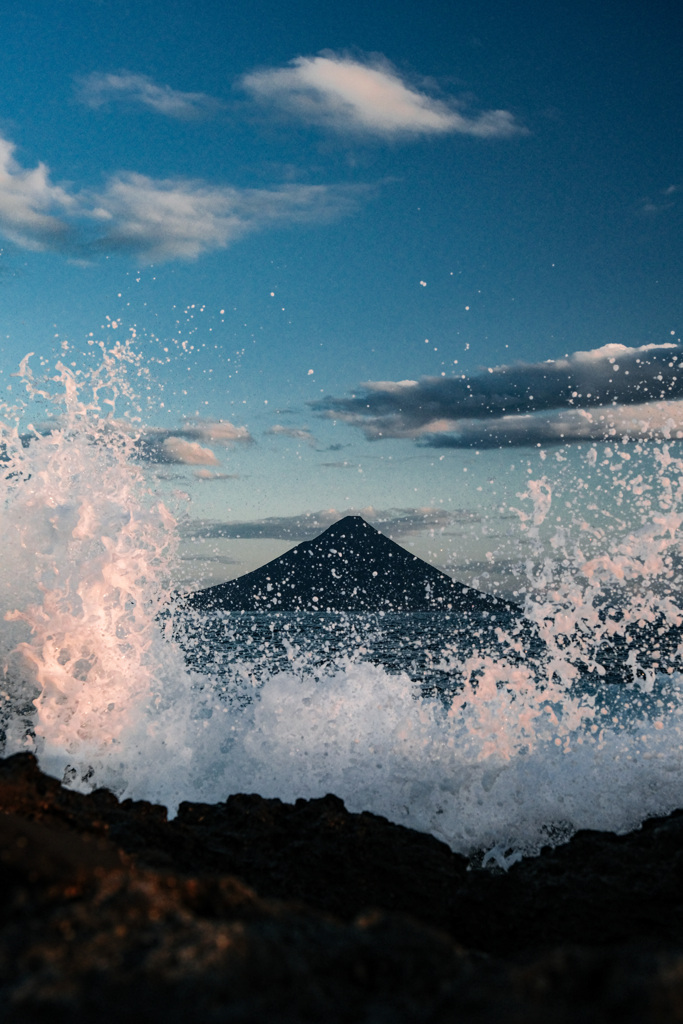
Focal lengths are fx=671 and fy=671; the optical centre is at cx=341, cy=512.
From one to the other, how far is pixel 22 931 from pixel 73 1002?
375 millimetres

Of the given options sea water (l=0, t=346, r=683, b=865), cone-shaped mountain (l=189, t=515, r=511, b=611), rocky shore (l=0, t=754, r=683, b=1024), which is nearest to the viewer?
rocky shore (l=0, t=754, r=683, b=1024)

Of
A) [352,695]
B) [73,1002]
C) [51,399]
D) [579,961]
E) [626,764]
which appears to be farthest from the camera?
[51,399]

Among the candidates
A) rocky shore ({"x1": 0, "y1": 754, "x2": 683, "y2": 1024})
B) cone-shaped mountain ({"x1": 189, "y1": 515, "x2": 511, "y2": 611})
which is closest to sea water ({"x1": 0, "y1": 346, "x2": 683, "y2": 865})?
rocky shore ({"x1": 0, "y1": 754, "x2": 683, "y2": 1024})

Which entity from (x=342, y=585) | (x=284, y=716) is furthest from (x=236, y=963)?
(x=342, y=585)

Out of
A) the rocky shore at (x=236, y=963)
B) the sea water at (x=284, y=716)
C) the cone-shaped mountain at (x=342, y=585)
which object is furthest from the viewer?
the cone-shaped mountain at (x=342, y=585)

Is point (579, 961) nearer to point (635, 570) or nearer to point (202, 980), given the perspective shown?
point (202, 980)

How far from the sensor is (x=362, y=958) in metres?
2.05

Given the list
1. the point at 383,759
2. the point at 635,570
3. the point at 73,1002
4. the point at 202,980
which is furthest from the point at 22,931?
the point at 635,570

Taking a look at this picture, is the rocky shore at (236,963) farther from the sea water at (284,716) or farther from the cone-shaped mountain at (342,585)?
the cone-shaped mountain at (342,585)

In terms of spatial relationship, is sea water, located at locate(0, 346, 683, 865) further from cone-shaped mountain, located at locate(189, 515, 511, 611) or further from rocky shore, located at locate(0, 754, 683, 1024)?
cone-shaped mountain, located at locate(189, 515, 511, 611)

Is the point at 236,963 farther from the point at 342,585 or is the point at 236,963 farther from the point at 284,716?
the point at 342,585

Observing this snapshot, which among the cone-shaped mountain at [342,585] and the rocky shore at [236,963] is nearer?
the rocky shore at [236,963]

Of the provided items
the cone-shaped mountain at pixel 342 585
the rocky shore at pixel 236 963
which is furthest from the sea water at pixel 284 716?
the cone-shaped mountain at pixel 342 585

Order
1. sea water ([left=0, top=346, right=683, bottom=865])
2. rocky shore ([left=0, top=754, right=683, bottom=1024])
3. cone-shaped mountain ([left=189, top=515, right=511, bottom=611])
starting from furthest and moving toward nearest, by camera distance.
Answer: cone-shaped mountain ([left=189, top=515, right=511, bottom=611]) → sea water ([left=0, top=346, right=683, bottom=865]) → rocky shore ([left=0, top=754, right=683, bottom=1024])
